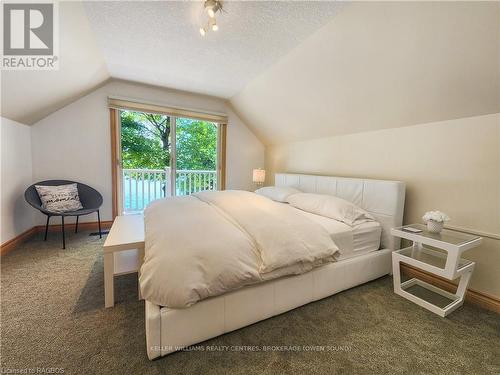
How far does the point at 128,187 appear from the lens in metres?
3.83

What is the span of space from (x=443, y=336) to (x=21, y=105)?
14.4 ft

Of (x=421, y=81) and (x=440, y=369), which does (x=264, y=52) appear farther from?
(x=440, y=369)

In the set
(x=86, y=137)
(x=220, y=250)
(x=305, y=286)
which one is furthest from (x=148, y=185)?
(x=305, y=286)

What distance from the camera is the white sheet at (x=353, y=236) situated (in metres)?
→ 1.84

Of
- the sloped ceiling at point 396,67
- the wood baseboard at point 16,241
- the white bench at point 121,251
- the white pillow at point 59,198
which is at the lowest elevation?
the wood baseboard at point 16,241

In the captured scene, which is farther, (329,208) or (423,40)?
(329,208)

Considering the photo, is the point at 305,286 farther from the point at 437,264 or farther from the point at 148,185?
the point at 148,185

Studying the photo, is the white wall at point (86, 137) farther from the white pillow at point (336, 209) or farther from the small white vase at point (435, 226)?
the small white vase at point (435, 226)

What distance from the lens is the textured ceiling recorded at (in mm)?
1714

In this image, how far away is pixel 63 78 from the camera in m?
2.36

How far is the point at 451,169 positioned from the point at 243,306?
2127 millimetres

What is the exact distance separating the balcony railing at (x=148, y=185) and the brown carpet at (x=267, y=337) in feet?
6.85

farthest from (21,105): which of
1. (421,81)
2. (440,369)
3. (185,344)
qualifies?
(440,369)

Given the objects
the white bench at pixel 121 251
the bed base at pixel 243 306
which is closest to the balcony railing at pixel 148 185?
the white bench at pixel 121 251
